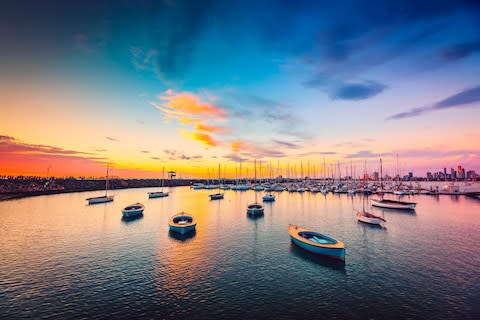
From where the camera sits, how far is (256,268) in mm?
27734

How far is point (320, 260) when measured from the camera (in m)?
30.4

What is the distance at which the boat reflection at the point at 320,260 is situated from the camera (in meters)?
28.2

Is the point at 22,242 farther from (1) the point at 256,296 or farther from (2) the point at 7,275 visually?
(1) the point at 256,296

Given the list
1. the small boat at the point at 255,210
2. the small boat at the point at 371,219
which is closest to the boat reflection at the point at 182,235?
the small boat at the point at 255,210

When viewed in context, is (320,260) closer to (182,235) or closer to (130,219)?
(182,235)

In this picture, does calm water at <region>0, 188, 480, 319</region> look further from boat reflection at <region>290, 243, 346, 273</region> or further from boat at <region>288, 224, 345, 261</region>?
boat at <region>288, 224, 345, 261</region>

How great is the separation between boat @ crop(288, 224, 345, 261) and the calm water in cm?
124

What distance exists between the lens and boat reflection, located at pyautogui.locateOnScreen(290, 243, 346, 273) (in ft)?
92.6

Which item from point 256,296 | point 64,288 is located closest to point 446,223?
point 256,296

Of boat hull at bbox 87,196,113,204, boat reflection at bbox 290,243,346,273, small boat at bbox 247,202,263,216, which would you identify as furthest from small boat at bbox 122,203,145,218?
boat reflection at bbox 290,243,346,273

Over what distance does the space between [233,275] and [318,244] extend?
13.5m

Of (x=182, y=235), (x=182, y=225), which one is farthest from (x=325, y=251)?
(x=182, y=225)

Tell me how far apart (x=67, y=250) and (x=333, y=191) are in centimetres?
13720

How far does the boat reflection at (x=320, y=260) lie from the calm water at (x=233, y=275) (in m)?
0.25
